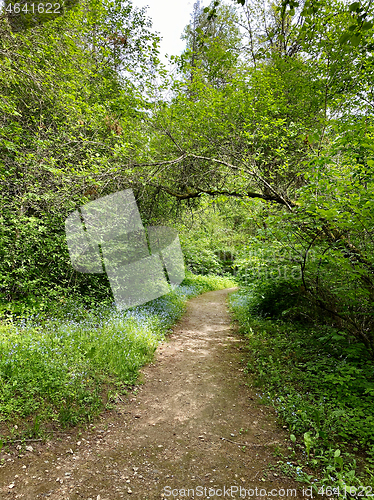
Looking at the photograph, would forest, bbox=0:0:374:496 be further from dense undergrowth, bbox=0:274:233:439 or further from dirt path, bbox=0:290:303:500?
dirt path, bbox=0:290:303:500

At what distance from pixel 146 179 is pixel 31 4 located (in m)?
4.56

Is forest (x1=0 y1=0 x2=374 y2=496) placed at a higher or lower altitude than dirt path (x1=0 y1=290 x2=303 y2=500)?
higher

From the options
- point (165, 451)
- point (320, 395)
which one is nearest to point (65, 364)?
point (165, 451)

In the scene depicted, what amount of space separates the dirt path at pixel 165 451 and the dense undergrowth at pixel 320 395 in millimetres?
306

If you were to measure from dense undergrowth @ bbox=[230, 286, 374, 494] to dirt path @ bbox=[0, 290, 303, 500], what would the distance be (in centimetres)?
31

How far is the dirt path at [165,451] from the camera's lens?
2611 mm

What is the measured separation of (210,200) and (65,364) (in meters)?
4.08

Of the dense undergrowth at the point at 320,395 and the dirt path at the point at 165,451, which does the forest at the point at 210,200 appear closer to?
the dense undergrowth at the point at 320,395

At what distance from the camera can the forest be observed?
3.48m

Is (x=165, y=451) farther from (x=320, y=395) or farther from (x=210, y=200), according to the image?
(x=210, y=200)

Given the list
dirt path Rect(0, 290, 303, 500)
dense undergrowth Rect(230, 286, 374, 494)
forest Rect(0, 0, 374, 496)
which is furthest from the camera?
forest Rect(0, 0, 374, 496)

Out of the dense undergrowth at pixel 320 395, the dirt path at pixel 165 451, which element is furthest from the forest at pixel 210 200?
the dirt path at pixel 165 451

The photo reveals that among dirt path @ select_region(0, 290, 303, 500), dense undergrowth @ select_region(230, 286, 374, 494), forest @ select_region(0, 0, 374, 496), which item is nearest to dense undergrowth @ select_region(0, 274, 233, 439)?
forest @ select_region(0, 0, 374, 496)

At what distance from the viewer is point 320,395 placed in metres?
3.79
